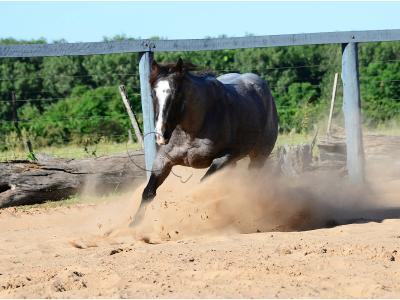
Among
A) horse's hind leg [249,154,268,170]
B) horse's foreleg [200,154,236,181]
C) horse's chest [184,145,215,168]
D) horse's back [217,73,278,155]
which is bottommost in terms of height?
horse's hind leg [249,154,268,170]

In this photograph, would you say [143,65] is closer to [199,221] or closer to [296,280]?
[199,221]

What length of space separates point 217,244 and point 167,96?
64.5 inches

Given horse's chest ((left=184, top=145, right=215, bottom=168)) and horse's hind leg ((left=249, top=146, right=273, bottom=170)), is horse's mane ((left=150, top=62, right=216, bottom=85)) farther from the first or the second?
horse's hind leg ((left=249, top=146, right=273, bottom=170))

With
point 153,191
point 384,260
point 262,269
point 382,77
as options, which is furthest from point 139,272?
point 382,77

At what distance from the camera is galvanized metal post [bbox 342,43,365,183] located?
39.2 ft

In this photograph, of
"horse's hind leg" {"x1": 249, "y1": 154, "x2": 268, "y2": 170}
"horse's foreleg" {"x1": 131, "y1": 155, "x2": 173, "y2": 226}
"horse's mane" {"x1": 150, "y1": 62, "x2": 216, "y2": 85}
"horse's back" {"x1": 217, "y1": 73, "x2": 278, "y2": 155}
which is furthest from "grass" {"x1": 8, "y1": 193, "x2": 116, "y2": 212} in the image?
"horse's mane" {"x1": 150, "y1": 62, "x2": 216, "y2": 85}

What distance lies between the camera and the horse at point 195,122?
8391 mm

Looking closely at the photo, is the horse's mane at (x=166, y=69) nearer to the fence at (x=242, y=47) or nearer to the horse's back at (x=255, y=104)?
the horse's back at (x=255, y=104)

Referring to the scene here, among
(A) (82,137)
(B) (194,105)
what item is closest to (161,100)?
(B) (194,105)

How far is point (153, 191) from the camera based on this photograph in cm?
912

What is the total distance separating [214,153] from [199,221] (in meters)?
0.80

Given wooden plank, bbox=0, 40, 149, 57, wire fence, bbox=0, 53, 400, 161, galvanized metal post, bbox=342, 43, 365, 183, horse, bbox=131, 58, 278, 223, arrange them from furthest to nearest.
→ 1. wire fence, bbox=0, 53, 400, 161
2. galvanized metal post, bbox=342, 43, 365, 183
3. wooden plank, bbox=0, 40, 149, 57
4. horse, bbox=131, 58, 278, 223

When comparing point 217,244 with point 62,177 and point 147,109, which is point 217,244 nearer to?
point 147,109

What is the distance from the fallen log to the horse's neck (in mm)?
2329
